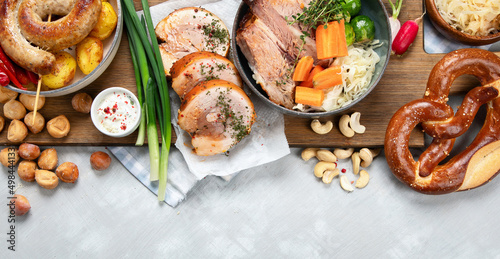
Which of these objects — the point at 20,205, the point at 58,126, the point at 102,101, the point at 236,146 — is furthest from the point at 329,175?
the point at 20,205

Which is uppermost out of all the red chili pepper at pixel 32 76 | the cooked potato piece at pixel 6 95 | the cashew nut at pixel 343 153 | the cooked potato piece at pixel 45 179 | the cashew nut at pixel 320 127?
the red chili pepper at pixel 32 76

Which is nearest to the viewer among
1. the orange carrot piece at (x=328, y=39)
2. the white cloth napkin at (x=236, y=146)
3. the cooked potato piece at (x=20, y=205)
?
the orange carrot piece at (x=328, y=39)

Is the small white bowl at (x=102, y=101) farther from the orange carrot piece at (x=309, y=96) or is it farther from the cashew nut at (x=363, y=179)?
the cashew nut at (x=363, y=179)

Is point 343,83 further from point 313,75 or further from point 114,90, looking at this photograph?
point 114,90

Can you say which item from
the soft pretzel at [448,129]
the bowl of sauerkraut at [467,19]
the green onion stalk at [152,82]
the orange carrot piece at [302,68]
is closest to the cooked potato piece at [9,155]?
the green onion stalk at [152,82]

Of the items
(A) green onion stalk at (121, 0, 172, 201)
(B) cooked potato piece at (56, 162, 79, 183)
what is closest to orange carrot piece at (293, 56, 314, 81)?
(A) green onion stalk at (121, 0, 172, 201)

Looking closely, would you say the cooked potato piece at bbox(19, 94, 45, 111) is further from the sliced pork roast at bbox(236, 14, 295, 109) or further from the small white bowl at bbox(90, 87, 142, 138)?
the sliced pork roast at bbox(236, 14, 295, 109)

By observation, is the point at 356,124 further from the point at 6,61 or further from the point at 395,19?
the point at 6,61
